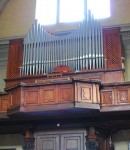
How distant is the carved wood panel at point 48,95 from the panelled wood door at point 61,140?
1459 millimetres

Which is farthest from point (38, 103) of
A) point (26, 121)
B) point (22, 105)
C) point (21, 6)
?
point (21, 6)

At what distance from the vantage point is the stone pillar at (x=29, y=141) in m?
12.5

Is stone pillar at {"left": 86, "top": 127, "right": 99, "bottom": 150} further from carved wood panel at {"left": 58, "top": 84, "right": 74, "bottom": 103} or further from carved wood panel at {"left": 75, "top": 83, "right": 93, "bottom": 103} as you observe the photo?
carved wood panel at {"left": 58, "top": 84, "right": 74, "bottom": 103}

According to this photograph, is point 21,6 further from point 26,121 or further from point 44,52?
point 26,121

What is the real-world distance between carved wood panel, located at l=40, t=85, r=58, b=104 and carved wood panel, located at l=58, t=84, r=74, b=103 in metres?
0.15

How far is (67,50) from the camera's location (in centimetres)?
1330

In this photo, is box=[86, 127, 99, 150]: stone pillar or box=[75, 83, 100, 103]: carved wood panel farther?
box=[86, 127, 99, 150]: stone pillar

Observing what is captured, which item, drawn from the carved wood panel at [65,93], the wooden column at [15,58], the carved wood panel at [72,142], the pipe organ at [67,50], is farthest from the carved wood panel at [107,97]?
the wooden column at [15,58]

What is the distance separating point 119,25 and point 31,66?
3397mm

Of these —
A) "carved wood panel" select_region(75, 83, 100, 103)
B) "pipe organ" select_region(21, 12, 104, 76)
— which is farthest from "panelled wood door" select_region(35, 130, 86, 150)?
"pipe organ" select_region(21, 12, 104, 76)

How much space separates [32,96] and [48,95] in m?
0.48

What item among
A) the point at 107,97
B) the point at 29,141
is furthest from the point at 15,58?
the point at 107,97

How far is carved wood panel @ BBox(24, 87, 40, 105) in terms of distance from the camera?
1167cm

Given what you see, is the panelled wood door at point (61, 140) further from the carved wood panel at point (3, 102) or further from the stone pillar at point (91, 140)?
the carved wood panel at point (3, 102)
